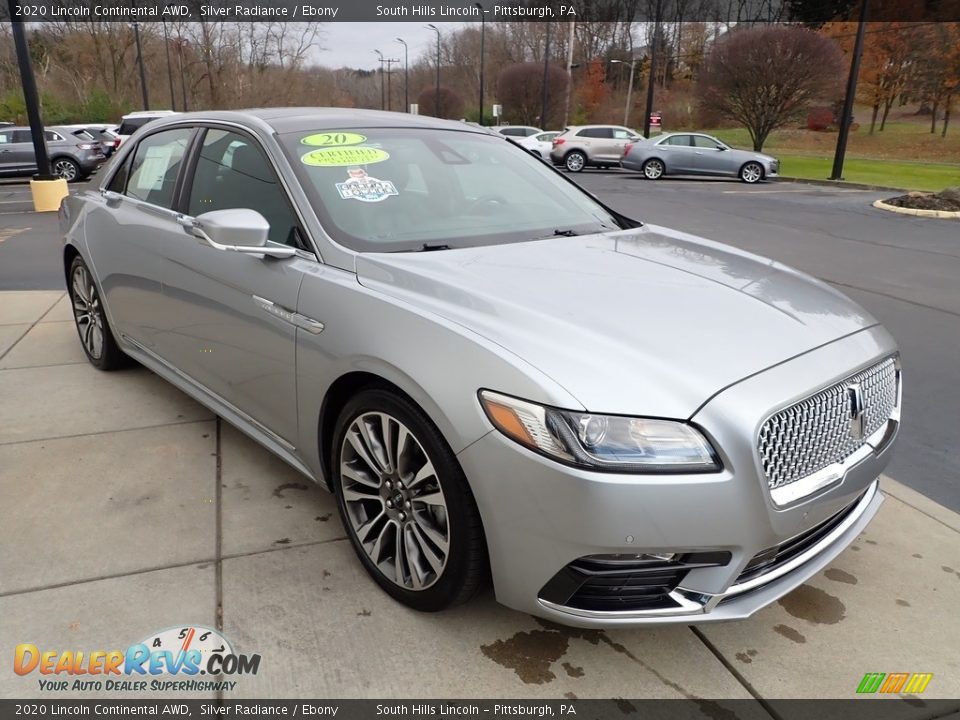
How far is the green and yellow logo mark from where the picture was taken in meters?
2.26

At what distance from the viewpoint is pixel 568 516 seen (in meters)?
1.95

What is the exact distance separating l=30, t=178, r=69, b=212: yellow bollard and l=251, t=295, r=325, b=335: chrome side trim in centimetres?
1151

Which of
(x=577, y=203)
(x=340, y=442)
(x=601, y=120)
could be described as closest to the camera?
(x=340, y=442)

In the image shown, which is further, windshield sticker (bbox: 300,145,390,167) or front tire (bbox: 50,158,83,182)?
front tire (bbox: 50,158,83,182)

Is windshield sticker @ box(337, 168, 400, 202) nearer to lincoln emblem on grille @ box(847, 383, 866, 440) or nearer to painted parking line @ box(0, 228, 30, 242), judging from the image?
lincoln emblem on grille @ box(847, 383, 866, 440)

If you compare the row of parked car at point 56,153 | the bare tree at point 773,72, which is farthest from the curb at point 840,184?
the row of parked car at point 56,153

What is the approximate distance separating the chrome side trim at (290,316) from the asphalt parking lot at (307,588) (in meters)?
0.89

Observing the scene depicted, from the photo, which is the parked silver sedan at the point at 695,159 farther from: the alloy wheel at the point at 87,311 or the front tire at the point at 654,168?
the alloy wheel at the point at 87,311

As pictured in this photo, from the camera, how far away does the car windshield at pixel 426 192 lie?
2893mm

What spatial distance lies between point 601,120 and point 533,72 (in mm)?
13027

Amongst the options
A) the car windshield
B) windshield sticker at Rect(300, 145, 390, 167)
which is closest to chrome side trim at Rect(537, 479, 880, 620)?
the car windshield

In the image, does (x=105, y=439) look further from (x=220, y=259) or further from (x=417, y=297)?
(x=417, y=297)

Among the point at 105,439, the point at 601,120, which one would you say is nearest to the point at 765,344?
the point at 105,439

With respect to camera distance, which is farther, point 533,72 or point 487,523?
point 533,72
